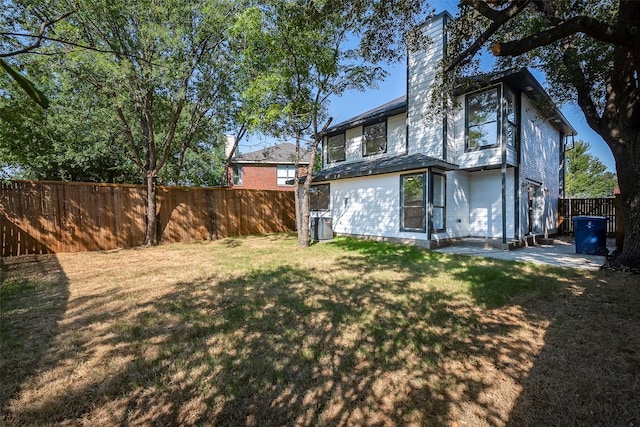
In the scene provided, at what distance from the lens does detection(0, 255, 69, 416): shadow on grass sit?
2574mm

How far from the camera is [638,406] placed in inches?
86.2

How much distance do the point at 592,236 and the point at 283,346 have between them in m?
9.38

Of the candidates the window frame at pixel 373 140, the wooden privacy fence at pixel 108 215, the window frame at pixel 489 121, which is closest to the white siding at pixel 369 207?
the window frame at pixel 373 140

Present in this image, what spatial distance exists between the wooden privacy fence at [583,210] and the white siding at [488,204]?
5931 mm

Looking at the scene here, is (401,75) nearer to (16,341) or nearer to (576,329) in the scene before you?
(576,329)

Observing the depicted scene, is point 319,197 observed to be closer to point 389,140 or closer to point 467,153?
point 389,140

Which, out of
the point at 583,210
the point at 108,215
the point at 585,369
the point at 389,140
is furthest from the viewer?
the point at 583,210

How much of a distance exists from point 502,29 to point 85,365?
10075 mm

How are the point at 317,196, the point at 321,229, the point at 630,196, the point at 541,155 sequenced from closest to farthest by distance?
1. the point at 630,196
2. the point at 321,229
3. the point at 541,155
4. the point at 317,196

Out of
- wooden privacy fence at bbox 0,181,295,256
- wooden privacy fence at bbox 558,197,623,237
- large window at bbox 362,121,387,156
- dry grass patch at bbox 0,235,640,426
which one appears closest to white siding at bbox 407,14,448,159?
large window at bbox 362,121,387,156

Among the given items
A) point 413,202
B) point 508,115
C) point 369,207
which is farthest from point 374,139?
point 508,115

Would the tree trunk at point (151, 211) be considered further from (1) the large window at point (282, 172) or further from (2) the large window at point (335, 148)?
(1) the large window at point (282, 172)

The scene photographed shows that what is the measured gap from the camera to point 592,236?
324 inches

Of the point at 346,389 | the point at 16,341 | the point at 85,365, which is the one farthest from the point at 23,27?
the point at 346,389
